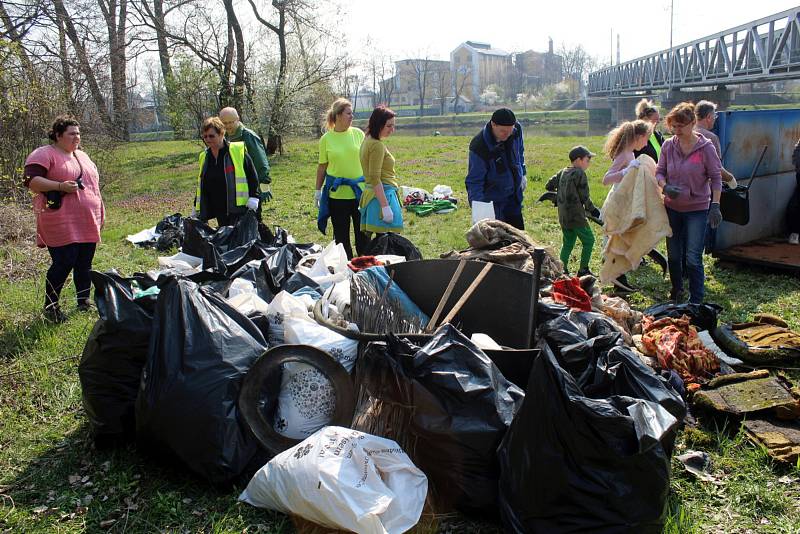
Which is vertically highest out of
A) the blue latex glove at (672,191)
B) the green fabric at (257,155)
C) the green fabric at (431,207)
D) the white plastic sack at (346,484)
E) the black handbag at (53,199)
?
the green fabric at (257,155)

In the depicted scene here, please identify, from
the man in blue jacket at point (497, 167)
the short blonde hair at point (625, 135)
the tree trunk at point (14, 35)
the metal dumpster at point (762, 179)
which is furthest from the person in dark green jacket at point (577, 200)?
the tree trunk at point (14, 35)

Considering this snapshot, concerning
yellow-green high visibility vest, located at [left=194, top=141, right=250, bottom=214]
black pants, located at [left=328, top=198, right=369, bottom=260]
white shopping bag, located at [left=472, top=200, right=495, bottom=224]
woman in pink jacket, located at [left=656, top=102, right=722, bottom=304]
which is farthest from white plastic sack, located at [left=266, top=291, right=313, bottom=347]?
woman in pink jacket, located at [left=656, top=102, right=722, bottom=304]

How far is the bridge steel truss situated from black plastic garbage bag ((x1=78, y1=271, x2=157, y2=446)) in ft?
A: 98.2

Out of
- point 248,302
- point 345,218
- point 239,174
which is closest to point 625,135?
point 345,218

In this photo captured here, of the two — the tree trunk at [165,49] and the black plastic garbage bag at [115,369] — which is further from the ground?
the tree trunk at [165,49]

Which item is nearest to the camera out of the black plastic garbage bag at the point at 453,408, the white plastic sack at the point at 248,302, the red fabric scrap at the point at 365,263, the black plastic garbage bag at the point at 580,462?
the black plastic garbage bag at the point at 580,462

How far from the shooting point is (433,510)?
2.49m

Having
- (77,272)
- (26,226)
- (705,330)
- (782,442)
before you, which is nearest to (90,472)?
A: (77,272)

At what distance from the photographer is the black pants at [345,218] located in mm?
5629

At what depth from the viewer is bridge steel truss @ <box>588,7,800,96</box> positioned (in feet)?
90.8

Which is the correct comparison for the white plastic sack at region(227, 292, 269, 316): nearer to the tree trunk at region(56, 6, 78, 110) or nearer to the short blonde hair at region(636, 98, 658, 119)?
the short blonde hair at region(636, 98, 658, 119)

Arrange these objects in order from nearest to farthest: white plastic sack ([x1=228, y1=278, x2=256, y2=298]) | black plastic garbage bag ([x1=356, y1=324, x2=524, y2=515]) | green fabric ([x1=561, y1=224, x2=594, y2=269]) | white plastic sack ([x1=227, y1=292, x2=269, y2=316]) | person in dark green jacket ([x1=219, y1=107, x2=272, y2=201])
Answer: black plastic garbage bag ([x1=356, y1=324, x2=524, y2=515]), white plastic sack ([x1=227, y1=292, x2=269, y2=316]), white plastic sack ([x1=228, y1=278, x2=256, y2=298]), green fabric ([x1=561, y1=224, x2=594, y2=269]), person in dark green jacket ([x1=219, y1=107, x2=272, y2=201])

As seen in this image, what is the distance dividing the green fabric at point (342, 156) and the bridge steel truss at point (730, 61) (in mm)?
27071

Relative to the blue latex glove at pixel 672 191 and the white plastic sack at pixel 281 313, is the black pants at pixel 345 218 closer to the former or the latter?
the white plastic sack at pixel 281 313
